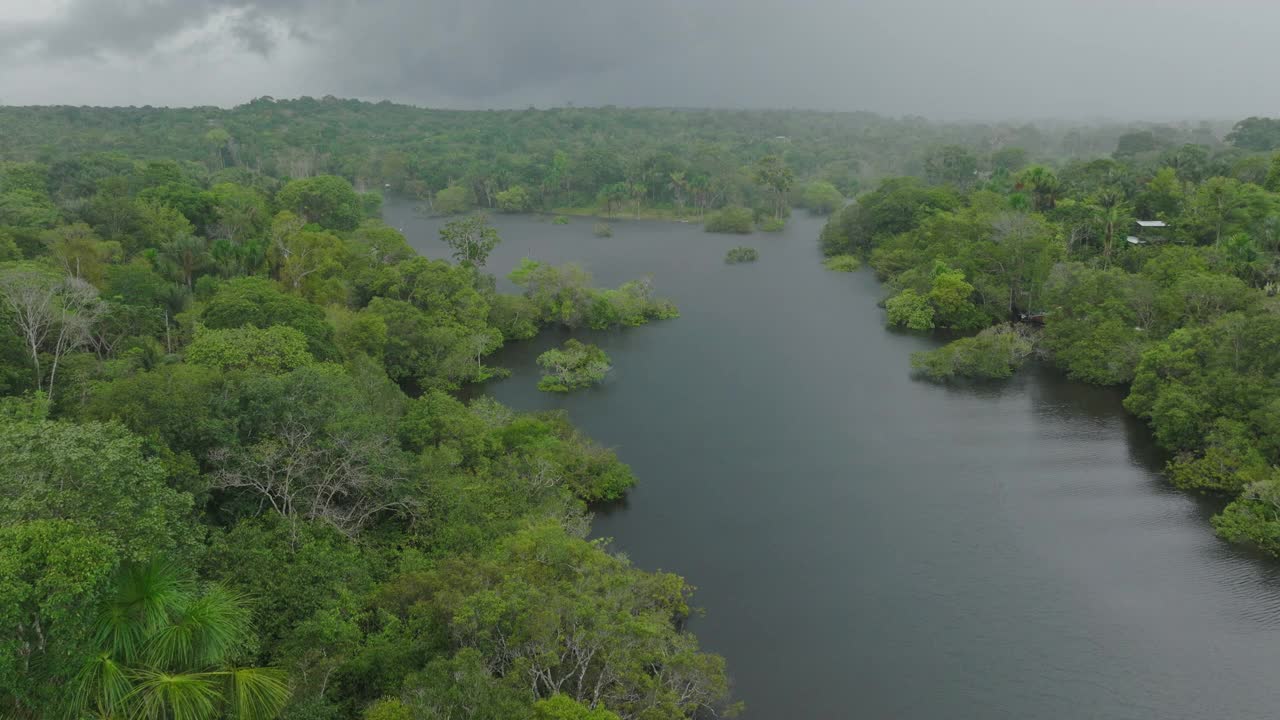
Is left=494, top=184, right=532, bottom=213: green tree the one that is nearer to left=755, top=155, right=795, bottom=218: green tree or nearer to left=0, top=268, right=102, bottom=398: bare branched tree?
left=755, top=155, right=795, bottom=218: green tree

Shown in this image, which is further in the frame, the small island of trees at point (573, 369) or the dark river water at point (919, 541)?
the small island of trees at point (573, 369)

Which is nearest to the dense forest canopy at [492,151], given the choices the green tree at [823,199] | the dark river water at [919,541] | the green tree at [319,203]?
the green tree at [823,199]

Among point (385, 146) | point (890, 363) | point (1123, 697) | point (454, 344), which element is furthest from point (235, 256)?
point (385, 146)

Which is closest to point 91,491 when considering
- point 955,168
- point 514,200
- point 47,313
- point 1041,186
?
point 47,313

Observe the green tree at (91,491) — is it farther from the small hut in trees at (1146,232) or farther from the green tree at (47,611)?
the small hut in trees at (1146,232)

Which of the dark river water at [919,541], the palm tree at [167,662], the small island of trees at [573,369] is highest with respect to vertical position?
the palm tree at [167,662]

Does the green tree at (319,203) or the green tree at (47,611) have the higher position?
the green tree at (319,203)

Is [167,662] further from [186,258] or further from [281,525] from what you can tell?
[186,258]
